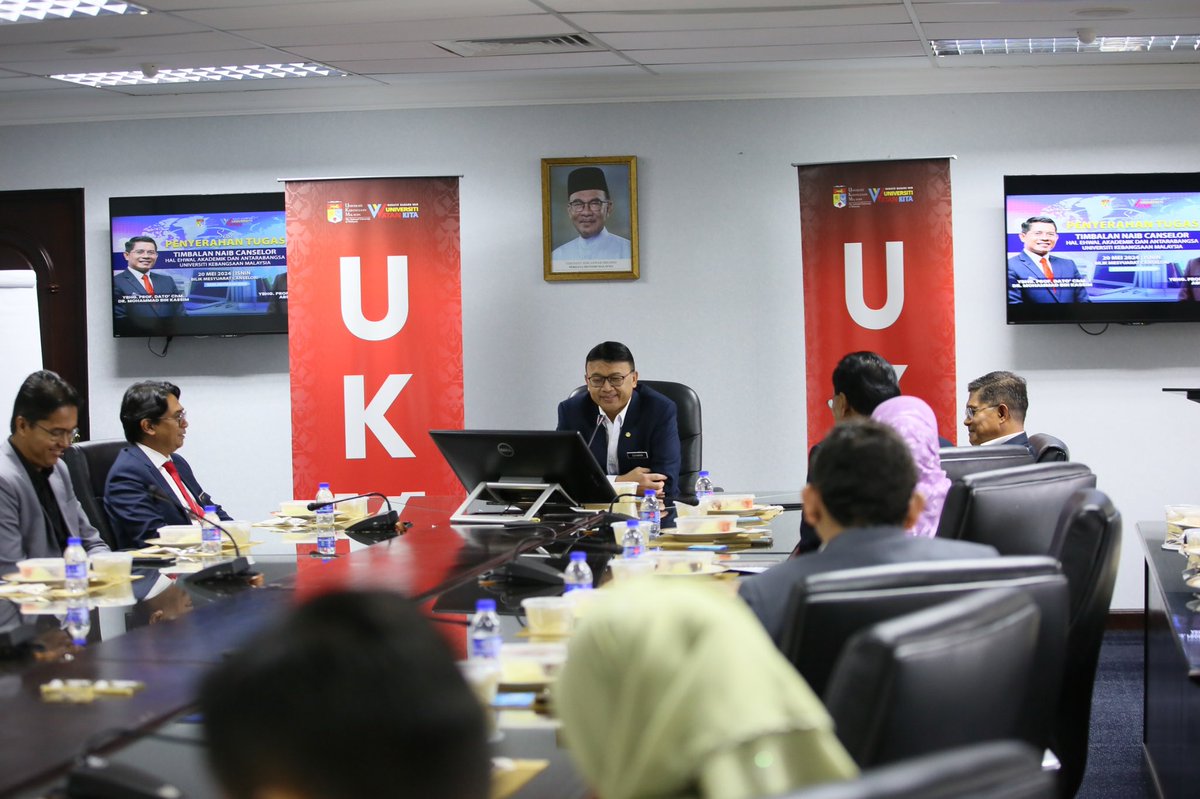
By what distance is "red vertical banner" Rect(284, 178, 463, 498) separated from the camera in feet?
21.8

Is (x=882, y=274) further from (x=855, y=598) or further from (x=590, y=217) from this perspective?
(x=855, y=598)

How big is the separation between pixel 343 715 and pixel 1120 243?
6.27m

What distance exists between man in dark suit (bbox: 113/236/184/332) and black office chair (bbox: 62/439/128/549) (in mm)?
2325

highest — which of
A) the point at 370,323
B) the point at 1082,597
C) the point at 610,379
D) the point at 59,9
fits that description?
the point at 59,9

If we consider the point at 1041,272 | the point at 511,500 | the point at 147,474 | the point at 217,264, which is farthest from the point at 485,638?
the point at 217,264

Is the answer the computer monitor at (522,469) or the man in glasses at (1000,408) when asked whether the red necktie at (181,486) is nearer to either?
the computer monitor at (522,469)

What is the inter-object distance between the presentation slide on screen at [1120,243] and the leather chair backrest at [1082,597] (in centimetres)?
377

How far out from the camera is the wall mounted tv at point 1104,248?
6387mm

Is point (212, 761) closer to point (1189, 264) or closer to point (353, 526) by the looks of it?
point (353, 526)

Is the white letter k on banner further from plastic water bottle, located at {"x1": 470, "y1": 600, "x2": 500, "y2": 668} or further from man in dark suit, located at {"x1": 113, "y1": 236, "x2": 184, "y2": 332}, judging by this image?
plastic water bottle, located at {"x1": 470, "y1": 600, "x2": 500, "y2": 668}

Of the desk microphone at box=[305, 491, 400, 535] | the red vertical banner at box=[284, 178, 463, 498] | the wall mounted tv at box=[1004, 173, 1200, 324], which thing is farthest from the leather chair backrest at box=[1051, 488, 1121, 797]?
the red vertical banner at box=[284, 178, 463, 498]

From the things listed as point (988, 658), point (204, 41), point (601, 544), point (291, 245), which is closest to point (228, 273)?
point (291, 245)

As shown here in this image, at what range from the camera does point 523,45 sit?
19.1ft

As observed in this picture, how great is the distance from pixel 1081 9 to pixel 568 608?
3832 millimetres
